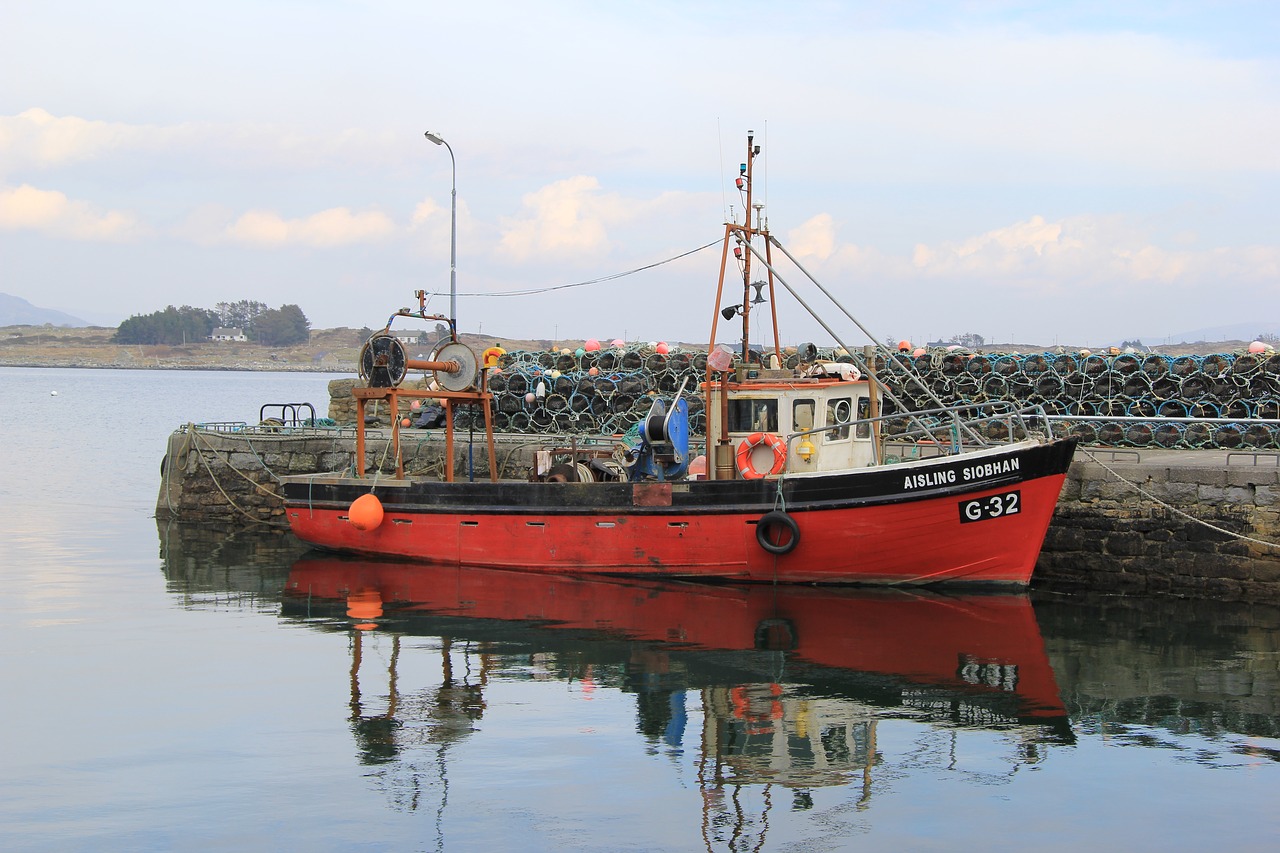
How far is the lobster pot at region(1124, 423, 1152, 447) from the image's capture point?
18.3m

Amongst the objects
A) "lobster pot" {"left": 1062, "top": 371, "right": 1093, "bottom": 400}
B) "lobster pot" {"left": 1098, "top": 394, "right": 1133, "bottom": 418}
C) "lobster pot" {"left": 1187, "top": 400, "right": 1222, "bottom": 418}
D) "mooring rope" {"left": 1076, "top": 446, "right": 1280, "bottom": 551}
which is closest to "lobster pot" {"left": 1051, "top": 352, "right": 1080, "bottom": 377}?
"lobster pot" {"left": 1062, "top": 371, "right": 1093, "bottom": 400}

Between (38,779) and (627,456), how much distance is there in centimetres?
891

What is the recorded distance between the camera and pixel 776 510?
13.9 metres

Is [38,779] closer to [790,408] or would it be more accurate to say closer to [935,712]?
[935,712]

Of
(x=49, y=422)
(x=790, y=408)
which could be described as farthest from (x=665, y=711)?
(x=49, y=422)

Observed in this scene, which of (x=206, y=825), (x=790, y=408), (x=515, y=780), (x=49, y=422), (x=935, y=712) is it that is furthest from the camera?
(x=49, y=422)

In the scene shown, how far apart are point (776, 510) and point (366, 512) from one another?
5.63 m

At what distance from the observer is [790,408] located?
14602 millimetres

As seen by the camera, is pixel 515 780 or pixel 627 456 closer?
pixel 515 780

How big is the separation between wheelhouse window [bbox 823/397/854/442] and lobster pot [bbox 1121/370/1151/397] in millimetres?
6699

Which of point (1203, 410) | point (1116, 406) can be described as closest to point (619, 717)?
point (1203, 410)

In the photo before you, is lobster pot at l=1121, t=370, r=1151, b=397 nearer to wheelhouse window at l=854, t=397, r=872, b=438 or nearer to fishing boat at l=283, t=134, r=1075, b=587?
fishing boat at l=283, t=134, r=1075, b=587

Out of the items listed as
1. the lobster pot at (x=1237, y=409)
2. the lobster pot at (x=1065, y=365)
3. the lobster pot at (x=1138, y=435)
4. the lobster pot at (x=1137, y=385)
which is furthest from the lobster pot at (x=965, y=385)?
the lobster pot at (x=1237, y=409)

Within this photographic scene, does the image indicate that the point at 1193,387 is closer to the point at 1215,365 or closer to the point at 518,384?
the point at 1215,365
